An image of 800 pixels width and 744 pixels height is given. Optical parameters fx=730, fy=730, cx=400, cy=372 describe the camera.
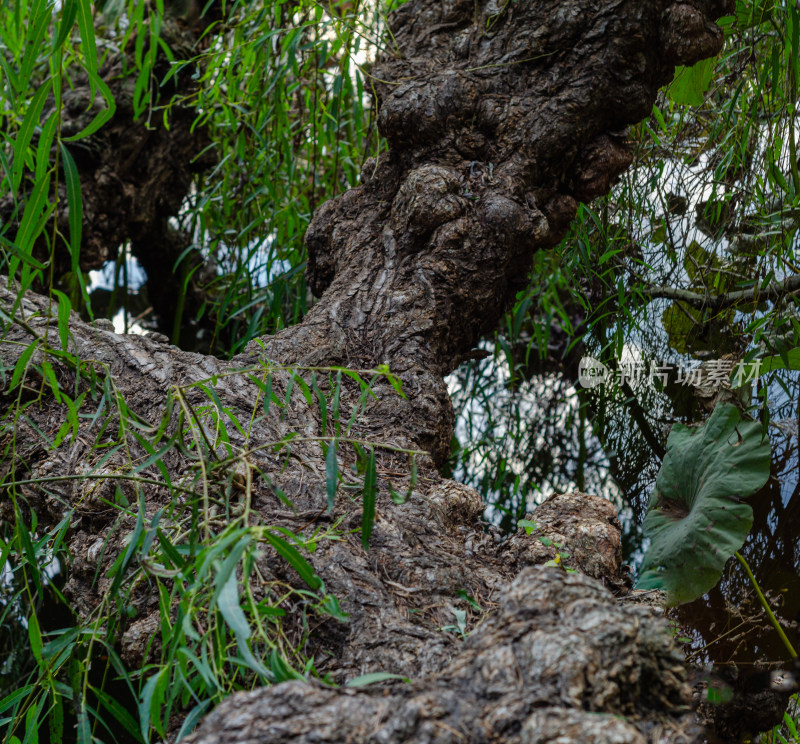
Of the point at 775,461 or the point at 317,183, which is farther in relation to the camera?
the point at 317,183

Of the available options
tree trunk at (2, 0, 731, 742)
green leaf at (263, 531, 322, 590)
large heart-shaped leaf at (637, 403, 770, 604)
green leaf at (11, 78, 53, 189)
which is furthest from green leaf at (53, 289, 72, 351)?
large heart-shaped leaf at (637, 403, 770, 604)

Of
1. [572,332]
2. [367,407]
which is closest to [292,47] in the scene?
[367,407]

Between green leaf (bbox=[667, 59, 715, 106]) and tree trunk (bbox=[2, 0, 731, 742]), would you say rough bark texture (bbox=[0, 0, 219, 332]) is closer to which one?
tree trunk (bbox=[2, 0, 731, 742])

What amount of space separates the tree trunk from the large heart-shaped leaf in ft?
0.95

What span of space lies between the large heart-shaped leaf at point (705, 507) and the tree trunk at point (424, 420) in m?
0.29

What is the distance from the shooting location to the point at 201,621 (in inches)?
35.2

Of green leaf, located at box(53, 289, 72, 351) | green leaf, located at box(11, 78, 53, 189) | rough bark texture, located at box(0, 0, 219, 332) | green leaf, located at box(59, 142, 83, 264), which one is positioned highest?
rough bark texture, located at box(0, 0, 219, 332)

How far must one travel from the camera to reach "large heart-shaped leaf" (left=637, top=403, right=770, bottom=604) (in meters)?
1.39

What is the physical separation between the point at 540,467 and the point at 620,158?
1270mm

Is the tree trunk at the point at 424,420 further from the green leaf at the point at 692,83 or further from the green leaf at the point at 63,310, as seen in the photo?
the green leaf at the point at 692,83

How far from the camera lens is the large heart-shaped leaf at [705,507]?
4.57 ft

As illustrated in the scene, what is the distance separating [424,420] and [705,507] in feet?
2.01

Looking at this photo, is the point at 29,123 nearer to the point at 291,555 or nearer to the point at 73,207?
the point at 73,207

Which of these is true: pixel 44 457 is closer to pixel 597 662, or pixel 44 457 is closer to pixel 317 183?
pixel 597 662
